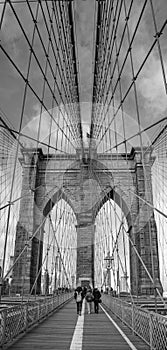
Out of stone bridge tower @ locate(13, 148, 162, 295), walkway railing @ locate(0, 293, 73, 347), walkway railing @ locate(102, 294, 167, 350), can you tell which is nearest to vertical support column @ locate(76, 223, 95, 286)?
stone bridge tower @ locate(13, 148, 162, 295)

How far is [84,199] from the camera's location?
2616cm

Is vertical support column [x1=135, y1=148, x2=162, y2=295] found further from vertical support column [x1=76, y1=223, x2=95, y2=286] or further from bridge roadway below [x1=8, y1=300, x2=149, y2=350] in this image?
bridge roadway below [x1=8, y1=300, x2=149, y2=350]

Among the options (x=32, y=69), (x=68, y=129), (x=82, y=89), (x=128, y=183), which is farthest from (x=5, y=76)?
(x=128, y=183)

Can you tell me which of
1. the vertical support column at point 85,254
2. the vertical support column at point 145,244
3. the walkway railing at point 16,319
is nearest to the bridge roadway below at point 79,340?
the walkway railing at point 16,319

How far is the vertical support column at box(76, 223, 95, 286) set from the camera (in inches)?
926

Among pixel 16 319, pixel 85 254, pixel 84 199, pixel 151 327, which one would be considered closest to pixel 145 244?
pixel 85 254

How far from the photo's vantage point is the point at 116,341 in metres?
4.69

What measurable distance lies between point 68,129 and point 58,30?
8728mm

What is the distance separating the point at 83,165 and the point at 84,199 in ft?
9.66

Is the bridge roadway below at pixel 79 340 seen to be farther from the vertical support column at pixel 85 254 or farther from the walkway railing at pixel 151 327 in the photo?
the vertical support column at pixel 85 254

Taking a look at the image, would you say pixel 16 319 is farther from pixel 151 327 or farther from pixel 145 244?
pixel 145 244

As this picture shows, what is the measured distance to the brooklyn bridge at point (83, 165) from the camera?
6.12m

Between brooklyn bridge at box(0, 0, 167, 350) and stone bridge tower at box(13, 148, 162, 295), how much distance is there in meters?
0.09

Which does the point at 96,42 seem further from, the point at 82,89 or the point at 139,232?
the point at 139,232
